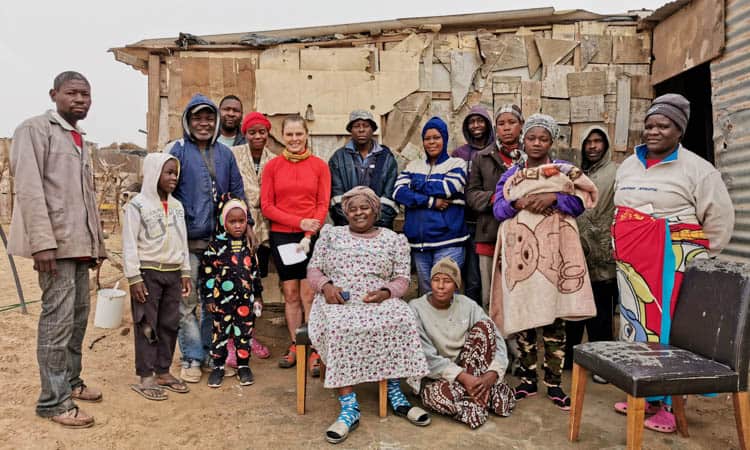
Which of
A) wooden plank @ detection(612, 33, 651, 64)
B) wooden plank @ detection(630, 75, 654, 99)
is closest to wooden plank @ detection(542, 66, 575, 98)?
wooden plank @ detection(612, 33, 651, 64)

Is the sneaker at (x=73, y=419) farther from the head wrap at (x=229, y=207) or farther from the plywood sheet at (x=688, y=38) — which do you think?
the plywood sheet at (x=688, y=38)

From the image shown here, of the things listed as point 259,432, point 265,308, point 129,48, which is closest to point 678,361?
point 259,432

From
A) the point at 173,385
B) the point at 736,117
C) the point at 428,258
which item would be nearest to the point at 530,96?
the point at 736,117

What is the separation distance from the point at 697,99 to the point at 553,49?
6.51 feet

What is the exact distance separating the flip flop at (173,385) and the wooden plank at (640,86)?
4951 millimetres

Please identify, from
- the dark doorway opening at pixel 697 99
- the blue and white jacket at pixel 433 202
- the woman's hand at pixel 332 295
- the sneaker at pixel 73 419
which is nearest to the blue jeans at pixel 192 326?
the sneaker at pixel 73 419

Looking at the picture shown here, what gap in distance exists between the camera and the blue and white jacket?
153 inches

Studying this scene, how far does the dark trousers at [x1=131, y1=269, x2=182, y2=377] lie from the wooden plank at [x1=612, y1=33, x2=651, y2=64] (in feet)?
15.4

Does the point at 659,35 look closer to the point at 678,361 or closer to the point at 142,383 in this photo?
the point at 678,361

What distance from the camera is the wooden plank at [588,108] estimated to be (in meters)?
5.21

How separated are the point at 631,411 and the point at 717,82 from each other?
9.96 ft

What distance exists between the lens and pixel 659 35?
5.06 m

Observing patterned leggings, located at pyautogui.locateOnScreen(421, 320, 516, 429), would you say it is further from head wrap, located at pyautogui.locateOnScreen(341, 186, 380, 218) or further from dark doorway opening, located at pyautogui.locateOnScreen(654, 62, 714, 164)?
dark doorway opening, located at pyautogui.locateOnScreen(654, 62, 714, 164)

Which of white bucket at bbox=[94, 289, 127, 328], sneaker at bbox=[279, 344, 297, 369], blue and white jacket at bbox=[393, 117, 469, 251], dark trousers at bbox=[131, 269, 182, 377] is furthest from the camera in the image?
white bucket at bbox=[94, 289, 127, 328]
